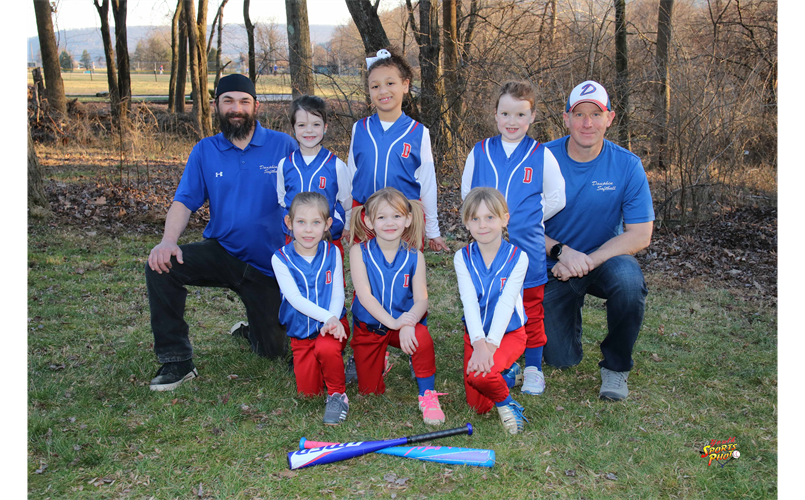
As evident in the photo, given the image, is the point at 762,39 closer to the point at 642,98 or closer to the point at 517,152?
the point at 642,98

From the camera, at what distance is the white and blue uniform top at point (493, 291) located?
3.60m

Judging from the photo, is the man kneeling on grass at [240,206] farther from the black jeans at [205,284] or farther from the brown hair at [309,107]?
the brown hair at [309,107]

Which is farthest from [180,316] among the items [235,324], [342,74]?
[342,74]

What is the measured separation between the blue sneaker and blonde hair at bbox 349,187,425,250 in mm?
Answer: 1047

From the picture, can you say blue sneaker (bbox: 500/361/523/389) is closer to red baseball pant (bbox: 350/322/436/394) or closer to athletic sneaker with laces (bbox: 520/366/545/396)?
athletic sneaker with laces (bbox: 520/366/545/396)

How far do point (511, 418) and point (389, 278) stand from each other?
44.8 inches

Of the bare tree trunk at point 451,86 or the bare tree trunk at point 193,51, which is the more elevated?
the bare tree trunk at point 193,51

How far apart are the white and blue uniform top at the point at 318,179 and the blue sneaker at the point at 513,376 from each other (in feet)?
5.16

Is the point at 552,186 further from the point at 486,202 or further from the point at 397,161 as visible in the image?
the point at 397,161

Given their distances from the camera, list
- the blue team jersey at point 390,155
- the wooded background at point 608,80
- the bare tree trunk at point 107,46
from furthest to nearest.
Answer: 1. the bare tree trunk at point 107,46
2. the wooded background at point 608,80
3. the blue team jersey at point 390,155

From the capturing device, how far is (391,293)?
3854mm

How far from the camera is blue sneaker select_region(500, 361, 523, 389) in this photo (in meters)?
4.03

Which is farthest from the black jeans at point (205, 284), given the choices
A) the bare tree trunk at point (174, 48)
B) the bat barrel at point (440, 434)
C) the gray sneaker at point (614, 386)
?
the bare tree trunk at point (174, 48)
